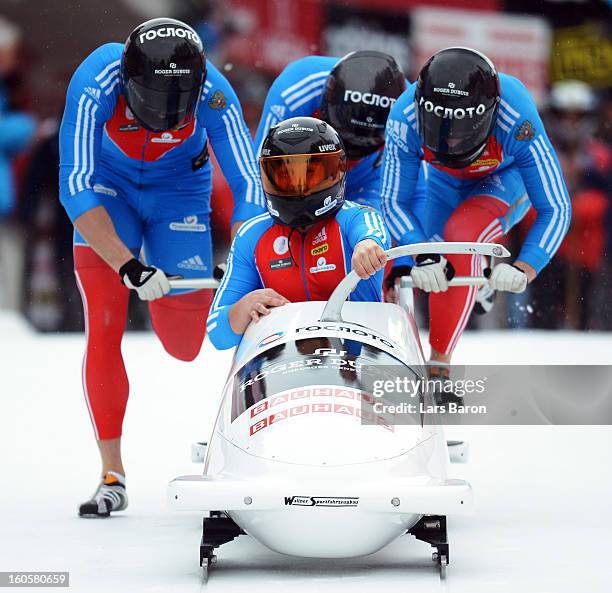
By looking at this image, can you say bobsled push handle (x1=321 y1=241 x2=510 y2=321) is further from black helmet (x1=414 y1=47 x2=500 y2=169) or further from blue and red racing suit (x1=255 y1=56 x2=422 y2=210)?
blue and red racing suit (x1=255 y1=56 x2=422 y2=210)

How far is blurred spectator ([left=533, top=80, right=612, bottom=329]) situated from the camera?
10414 millimetres

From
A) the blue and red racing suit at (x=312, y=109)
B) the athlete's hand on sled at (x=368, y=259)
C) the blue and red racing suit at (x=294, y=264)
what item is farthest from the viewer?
the blue and red racing suit at (x=312, y=109)

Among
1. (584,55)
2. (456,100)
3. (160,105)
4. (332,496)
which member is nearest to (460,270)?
(456,100)

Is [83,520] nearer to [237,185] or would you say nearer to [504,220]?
[237,185]

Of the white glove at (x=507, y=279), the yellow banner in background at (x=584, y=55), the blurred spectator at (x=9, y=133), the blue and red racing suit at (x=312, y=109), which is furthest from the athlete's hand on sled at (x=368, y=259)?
the yellow banner in background at (x=584, y=55)

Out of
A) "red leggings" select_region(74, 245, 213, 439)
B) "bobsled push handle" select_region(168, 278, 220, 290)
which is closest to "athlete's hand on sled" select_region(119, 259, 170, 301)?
"bobsled push handle" select_region(168, 278, 220, 290)

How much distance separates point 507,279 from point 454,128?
2.11ft

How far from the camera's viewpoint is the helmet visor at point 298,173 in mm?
4059

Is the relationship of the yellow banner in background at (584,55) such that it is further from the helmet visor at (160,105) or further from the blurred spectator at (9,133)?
the helmet visor at (160,105)

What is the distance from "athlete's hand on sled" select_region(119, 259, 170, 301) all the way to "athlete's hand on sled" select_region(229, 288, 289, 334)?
2.00 feet

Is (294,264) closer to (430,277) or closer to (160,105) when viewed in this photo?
(430,277)

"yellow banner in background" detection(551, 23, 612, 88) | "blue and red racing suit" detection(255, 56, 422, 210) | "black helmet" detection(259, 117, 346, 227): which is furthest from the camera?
"yellow banner in background" detection(551, 23, 612, 88)

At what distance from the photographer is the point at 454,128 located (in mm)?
4859

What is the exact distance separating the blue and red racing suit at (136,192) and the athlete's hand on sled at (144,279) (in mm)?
265
